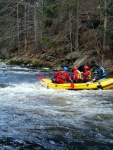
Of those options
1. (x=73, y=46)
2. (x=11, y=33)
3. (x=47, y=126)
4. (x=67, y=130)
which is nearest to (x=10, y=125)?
(x=47, y=126)

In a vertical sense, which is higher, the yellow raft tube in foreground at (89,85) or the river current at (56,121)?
the yellow raft tube in foreground at (89,85)

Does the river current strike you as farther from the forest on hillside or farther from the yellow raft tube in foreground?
the forest on hillside

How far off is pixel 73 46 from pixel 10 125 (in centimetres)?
2173

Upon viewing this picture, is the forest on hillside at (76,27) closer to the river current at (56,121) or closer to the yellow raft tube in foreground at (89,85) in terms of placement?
the yellow raft tube in foreground at (89,85)

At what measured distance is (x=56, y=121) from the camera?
8.43 metres

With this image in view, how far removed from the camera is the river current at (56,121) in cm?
682

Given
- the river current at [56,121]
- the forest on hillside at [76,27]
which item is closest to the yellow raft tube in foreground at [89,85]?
the river current at [56,121]

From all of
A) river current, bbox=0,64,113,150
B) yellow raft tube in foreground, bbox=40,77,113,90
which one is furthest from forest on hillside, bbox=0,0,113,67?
river current, bbox=0,64,113,150

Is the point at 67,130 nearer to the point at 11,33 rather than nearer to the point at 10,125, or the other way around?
the point at 10,125

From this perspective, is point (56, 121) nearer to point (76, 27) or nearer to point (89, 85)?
point (89, 85)

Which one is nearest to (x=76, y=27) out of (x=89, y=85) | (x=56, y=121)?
(x=89, y=85)

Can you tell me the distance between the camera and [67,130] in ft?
25.3

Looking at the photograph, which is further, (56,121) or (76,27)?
(76,27)

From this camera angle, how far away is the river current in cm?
682
